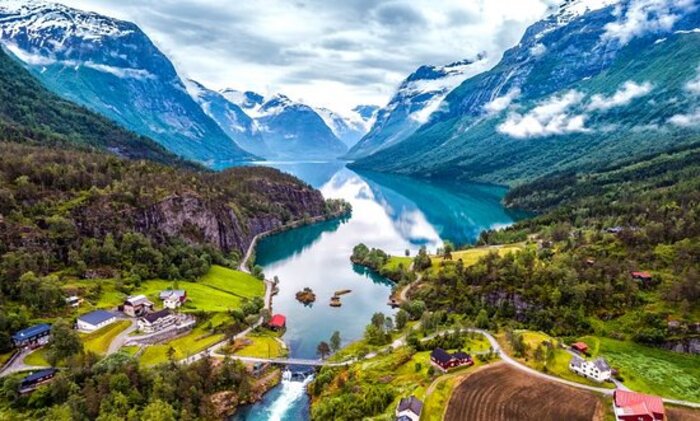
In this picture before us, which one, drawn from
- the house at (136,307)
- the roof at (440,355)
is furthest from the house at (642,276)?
the house at (136,307)

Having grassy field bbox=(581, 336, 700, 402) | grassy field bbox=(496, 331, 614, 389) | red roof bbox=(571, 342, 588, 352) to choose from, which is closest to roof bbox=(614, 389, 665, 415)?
grassy field bbox=(496, 331, 614, 389)

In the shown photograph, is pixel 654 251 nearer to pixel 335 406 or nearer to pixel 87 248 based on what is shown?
pixel 335 406

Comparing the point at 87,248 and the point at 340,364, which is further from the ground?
the point at 87,248

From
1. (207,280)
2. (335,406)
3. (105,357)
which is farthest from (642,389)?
(207,280)

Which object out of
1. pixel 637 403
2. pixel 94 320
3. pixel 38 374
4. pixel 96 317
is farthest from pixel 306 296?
pixel 637 403

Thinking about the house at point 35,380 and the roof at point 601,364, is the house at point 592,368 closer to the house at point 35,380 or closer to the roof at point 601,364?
the roof at point 601,364
